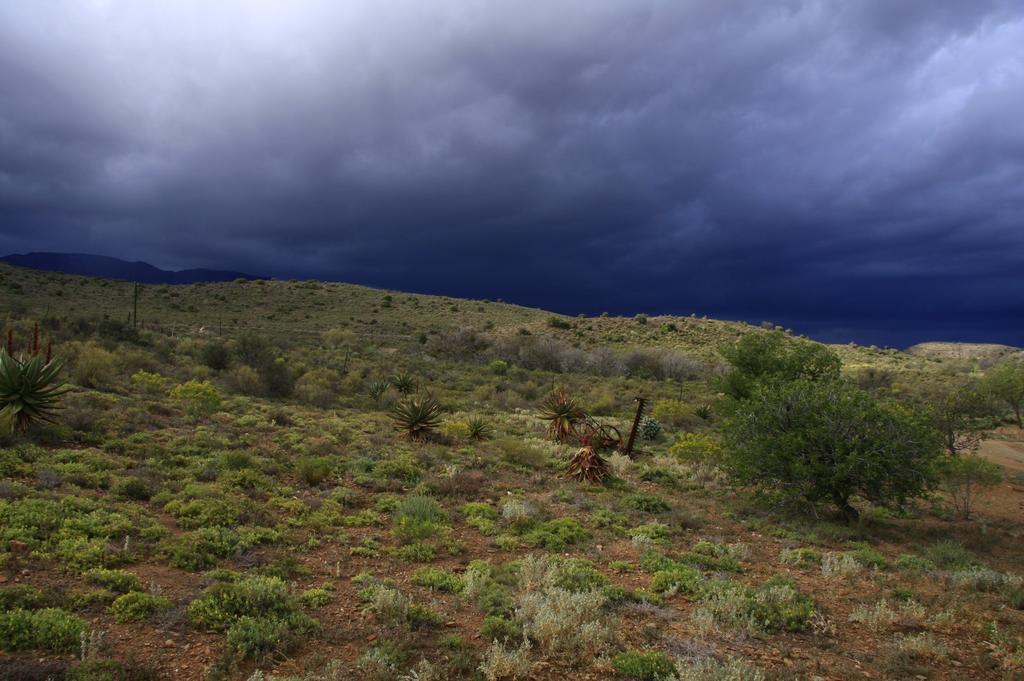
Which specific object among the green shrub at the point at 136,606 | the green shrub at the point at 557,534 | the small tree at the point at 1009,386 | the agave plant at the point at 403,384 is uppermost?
the small tree at the point at 1009,386

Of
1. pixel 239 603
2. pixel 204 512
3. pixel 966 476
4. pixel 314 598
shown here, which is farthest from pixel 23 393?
pixel 966 476

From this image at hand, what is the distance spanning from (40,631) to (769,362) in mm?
20710

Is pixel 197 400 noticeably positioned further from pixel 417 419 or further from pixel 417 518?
pixel 417 518

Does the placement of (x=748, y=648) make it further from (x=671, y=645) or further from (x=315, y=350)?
(x=315, y=350)

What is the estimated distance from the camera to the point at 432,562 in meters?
8.02

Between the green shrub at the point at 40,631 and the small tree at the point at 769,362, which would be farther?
the small tree at the point at 769,362

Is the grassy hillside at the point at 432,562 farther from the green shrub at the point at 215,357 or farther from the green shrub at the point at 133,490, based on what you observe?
the green shrub at the point at 215,357

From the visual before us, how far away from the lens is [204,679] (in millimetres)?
4633

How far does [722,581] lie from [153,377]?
19.3 m

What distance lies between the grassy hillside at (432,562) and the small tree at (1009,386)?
68.2 feet

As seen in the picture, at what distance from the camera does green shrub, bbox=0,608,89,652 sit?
4.73 meters

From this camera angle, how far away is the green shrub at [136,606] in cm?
541

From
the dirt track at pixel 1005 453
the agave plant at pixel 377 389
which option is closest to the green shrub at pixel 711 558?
the dirt track at pixel 1005 453

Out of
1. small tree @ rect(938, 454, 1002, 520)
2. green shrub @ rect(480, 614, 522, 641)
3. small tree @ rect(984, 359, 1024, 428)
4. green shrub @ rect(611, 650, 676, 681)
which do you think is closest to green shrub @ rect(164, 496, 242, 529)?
green shrub @ rect(480, 614, 522, 641)
